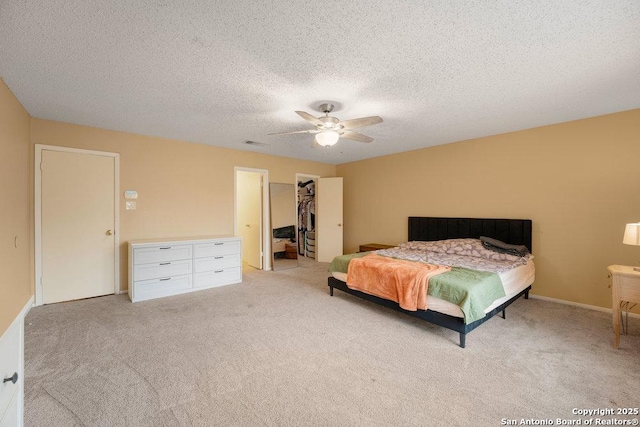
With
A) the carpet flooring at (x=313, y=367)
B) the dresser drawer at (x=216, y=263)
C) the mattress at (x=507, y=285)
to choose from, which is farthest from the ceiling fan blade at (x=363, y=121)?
the dresser drawer at (x=216, y=263)

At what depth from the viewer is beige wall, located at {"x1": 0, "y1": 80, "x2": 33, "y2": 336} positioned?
248 cm

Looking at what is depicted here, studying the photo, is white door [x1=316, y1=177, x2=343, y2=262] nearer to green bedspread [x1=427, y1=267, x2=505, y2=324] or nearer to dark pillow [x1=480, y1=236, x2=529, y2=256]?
dark pillow [x1=480, y1=236, x2=529, y2=256]

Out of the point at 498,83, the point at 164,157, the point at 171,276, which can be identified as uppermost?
the point at 498,83

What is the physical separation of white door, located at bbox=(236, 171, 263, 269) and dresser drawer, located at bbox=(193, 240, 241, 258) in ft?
3.51

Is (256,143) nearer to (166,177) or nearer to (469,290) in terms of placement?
(166,177)

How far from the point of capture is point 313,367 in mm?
2154

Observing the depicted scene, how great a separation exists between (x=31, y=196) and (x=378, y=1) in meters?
4.55

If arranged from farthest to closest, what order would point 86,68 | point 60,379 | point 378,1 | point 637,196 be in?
A: point 637,196
point 86,68
point 60,379
point 378,1

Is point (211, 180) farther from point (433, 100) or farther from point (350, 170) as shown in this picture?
point (433, 100)

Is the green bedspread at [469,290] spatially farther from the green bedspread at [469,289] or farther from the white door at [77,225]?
the white door at [77,225]

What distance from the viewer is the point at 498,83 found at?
2.49 metres

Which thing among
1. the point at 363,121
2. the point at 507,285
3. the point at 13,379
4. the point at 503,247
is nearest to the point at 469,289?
the point at 507,285

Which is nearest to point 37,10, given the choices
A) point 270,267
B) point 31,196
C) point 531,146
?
point 31,196

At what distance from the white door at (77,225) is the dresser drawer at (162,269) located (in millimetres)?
643
